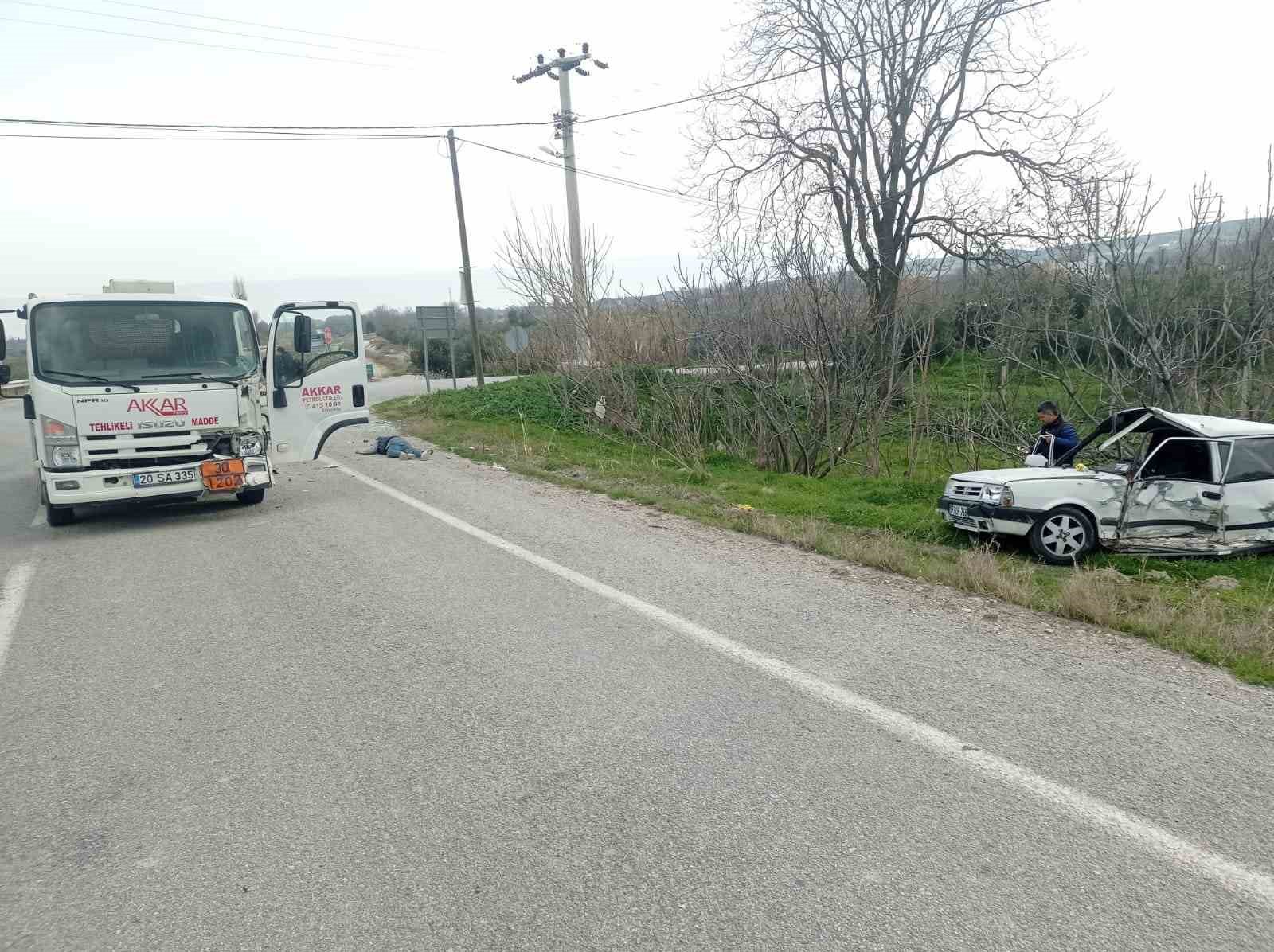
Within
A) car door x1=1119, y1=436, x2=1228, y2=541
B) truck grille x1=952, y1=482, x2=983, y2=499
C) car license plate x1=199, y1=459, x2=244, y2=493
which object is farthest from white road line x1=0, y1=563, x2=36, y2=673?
car door x1=1119, y1=436, x2=1228, y2=541

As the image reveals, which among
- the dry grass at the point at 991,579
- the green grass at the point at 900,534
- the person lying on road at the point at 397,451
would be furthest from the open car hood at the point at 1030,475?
the person lying on road at the point at 397,451

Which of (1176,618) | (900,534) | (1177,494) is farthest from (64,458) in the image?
(1177,494)

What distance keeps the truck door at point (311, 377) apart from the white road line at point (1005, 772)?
19.0 feet

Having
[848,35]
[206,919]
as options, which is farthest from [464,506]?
[848,35]

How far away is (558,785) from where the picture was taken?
3.69 meters

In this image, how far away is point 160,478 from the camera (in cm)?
923

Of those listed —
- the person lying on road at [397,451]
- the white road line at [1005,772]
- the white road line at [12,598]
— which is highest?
the person lying on road at [397,451]

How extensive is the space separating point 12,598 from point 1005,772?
7.02 m

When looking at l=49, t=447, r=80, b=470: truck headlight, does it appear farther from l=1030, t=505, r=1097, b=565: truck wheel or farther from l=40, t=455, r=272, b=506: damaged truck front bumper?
l=1030, t=505, r=1097, b=565: truck wheel

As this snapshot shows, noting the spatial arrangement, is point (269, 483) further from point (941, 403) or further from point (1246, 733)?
point (941, 403)

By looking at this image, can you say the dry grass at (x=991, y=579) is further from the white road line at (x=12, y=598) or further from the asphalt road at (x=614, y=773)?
the white road line at (x=12, y=598)

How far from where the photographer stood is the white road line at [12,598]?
582 cm

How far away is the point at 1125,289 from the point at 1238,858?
11167mm

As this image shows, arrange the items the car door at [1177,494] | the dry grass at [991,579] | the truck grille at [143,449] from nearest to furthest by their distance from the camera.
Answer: the dry grass at [991,579] → the car door at [1177,494] → the truck grille at [143,449]
